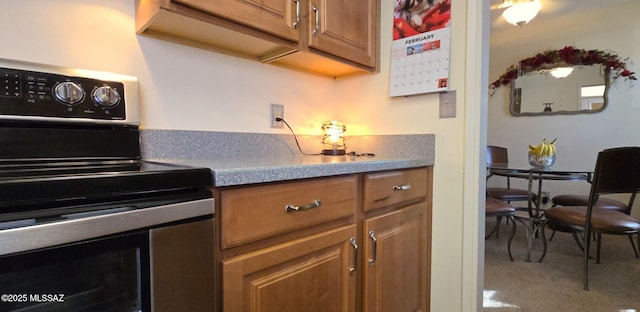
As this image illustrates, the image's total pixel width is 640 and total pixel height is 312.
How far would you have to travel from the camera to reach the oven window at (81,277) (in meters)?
0.47

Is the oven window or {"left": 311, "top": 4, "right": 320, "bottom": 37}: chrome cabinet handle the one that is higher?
{"left": 311, "top": 4, "right": 320, "bottom": 37}: chrome cabinet handle

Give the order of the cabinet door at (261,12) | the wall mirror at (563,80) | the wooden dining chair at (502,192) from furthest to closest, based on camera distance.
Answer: the wall mirror at (563,80) < the wooden dining chair at (502,192) < the cabinet door at (261,12)

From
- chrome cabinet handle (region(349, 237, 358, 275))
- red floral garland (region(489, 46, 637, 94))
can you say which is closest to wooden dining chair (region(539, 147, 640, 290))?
red floral garland (region(489, 46, 637, 94))

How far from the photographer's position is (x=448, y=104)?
1365 millimetres

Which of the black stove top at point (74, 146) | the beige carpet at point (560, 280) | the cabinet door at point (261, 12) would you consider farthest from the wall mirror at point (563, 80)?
the black stove top at point (74, 146)

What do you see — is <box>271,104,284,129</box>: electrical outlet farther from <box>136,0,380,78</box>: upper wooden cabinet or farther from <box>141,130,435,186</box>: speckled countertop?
<box>136,0,380,78</box>: upper wooden cabinet

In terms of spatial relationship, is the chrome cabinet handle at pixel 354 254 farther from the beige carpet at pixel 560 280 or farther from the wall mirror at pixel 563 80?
the wall mirror at pixel 563 80

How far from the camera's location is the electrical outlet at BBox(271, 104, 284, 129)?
1.48 meters

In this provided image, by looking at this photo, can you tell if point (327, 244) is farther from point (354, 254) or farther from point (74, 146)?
point (74, 146)

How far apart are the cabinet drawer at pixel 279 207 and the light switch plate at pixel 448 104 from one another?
0.65 metres

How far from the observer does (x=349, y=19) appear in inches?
56.1

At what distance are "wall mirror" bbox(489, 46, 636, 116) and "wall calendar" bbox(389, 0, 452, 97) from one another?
277 cm

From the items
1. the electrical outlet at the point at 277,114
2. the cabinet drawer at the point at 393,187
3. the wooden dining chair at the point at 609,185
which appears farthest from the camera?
the wooden dining chair at the point at 609,185

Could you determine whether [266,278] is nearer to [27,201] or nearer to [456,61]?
[27,201]
